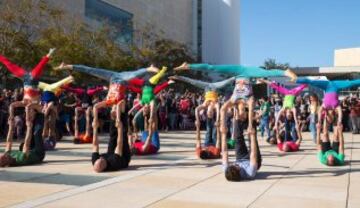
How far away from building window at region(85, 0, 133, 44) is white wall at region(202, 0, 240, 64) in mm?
34242

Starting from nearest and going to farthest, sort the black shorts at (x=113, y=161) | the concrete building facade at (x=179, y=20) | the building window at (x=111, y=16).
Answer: the black shorts at (x=113, y=161) < the building window at (x=111, y=16) < the concrete building facade at (x=179, y=20)

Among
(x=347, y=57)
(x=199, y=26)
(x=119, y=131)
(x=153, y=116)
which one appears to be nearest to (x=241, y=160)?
(x=119, y=131)

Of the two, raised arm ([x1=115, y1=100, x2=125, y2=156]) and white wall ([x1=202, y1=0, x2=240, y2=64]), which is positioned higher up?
white wall ([x1=202, y1=0, x2=240, y2=64])

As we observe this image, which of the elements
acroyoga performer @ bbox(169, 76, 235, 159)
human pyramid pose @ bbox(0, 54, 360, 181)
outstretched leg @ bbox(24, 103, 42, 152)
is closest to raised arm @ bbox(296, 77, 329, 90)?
human pyramid pose @ bbox(0, 54, 360, 181)

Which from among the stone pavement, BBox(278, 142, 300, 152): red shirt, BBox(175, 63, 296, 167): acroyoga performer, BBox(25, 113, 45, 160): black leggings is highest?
BBox(175, 63, 296, 167): acroyoga performer

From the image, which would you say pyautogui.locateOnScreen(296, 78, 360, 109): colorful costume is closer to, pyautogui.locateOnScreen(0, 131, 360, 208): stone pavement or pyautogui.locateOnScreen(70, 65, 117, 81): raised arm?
pyautogui.locateOnScreen(0, 131, 360, 208): stone pavement

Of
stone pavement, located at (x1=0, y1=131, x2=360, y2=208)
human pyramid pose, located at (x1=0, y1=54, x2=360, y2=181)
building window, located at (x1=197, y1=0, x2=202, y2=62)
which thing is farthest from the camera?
building window, located at (x1=197, y1=0, x2=202, y2=62)

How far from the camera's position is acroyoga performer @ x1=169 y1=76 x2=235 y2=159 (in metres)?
12.7

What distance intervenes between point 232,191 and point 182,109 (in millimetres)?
18840

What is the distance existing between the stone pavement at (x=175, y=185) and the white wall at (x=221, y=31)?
240ft

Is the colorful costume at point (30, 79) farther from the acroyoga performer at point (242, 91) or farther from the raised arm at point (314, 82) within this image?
the raised arm at point (314, 82)

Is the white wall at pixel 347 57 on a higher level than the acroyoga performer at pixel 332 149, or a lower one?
higher

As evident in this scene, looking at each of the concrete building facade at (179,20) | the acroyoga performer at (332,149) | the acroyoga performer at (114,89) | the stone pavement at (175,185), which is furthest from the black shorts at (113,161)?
the concrete building facade at (179,20)

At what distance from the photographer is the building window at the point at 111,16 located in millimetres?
41375
